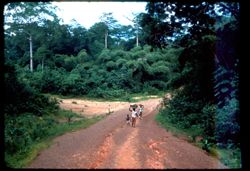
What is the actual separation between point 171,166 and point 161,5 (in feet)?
20.6

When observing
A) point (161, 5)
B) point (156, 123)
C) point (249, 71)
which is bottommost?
point (156, 123)

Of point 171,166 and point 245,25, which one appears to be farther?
point 171,166

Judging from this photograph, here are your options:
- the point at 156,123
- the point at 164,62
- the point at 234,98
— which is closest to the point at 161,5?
the point at 234,98

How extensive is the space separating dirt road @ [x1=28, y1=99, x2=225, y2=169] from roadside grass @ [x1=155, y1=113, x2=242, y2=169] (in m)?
0.40

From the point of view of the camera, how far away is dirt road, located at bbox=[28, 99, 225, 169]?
484 inches

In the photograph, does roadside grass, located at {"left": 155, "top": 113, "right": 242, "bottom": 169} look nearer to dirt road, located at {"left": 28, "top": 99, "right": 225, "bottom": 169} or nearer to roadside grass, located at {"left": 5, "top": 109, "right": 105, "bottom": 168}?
dirt road, located at {"left": 28, "top": 99, "right": 225, "bottom": 169}

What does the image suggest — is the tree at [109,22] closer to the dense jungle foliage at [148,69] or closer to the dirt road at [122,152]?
the dense jungle foliage at [148,69]

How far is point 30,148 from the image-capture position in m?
14.8

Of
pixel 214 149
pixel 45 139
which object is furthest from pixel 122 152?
pixel 45 139

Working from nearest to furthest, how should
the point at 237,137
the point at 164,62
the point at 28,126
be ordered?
1. the point at 237,137
2. the point at 28,126
3. the point at 164,62

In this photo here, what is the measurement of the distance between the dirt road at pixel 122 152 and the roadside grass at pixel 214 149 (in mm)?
399

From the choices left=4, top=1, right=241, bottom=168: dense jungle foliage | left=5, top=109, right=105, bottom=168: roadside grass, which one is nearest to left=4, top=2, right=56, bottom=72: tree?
left=4, top=1, right=241, bottom=168: dense jungle foliage

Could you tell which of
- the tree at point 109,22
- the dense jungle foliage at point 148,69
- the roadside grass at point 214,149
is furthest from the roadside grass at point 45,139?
the tree at point 109,22

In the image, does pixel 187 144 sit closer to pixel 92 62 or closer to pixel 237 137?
pixel 237 137
